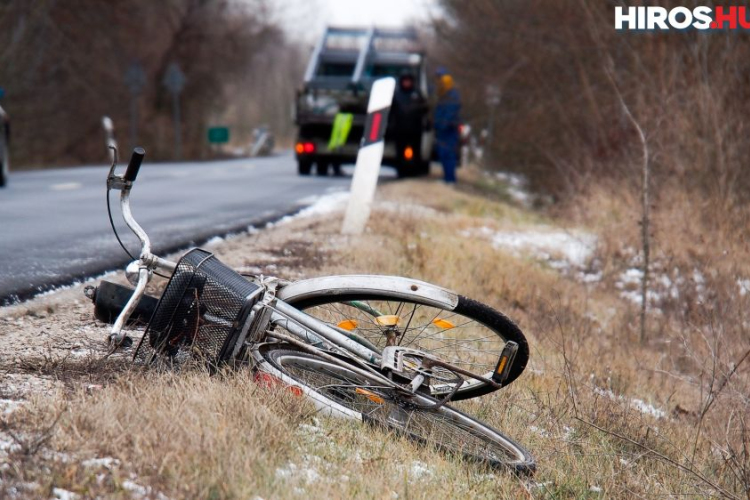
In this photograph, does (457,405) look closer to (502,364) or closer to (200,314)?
(502,364)

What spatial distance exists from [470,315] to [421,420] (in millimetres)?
450

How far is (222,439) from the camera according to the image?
3270 millimetres

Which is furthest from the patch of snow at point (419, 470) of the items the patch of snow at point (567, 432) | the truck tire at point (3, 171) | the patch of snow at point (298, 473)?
the truck tire at point (3, 171)

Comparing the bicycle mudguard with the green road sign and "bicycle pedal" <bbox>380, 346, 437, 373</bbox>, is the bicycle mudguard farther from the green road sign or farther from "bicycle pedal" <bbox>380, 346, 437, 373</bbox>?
the green road sign

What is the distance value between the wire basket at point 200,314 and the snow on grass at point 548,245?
737cm

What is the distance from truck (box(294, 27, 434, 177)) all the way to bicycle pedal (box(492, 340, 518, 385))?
51.2ft

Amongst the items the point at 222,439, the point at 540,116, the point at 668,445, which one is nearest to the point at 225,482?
the point at 222,439

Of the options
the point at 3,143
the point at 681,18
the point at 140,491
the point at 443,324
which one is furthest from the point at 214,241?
the point at 681,18

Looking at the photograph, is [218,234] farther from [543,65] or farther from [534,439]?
[543,65]

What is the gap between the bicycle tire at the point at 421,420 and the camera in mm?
3838

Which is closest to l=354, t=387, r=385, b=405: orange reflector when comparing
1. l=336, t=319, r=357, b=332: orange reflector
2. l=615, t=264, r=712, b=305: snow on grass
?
l=336, t=319, r=357, b=332: orange reflector

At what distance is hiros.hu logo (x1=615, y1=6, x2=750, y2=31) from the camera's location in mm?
13906

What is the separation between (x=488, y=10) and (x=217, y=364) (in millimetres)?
18762

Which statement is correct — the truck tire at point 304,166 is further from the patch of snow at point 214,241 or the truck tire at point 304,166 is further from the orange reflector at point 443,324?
the orange reflector at point 443,324
